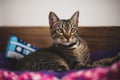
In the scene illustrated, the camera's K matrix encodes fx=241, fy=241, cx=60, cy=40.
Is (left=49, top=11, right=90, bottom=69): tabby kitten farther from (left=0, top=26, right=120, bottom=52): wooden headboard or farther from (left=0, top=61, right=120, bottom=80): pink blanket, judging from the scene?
(left=0, top=26, right=120, bottom=52): wooden headboard

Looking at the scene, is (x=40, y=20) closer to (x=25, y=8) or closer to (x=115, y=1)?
(x=25, y=8)

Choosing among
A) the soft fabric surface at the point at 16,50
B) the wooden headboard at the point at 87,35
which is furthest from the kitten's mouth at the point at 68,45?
the wooden headboard at the point at 87,35

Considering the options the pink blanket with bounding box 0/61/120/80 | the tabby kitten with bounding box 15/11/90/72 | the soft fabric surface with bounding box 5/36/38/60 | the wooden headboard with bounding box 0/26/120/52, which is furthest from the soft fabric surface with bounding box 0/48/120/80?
the wooden headboard with bounding box 0/26/120/52

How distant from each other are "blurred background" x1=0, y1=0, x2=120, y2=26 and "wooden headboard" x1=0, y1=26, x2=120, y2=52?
0.05 m

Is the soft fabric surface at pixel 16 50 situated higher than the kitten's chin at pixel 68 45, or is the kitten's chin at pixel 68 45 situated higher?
the kitten's chin at pixel 68 45

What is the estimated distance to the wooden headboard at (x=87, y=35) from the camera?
158 cm

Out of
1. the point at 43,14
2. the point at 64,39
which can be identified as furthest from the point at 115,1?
the point at 64,39

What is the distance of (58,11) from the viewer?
5.34ft

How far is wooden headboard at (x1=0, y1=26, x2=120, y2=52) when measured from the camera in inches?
62.1

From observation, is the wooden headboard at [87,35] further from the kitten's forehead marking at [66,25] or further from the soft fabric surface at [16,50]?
the kitten's forehead marking at [66,25]

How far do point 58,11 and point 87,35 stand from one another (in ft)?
0.83

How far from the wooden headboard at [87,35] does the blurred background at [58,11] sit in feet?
0.16

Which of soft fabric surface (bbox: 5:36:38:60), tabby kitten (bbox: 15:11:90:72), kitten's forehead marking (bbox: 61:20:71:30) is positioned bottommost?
soft fabric surface (bbox: 5:36:38:60)

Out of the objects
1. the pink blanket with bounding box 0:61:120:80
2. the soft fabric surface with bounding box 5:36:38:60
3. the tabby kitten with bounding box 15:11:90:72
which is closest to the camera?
the pink blanket with bounding box 0:61:120:80
